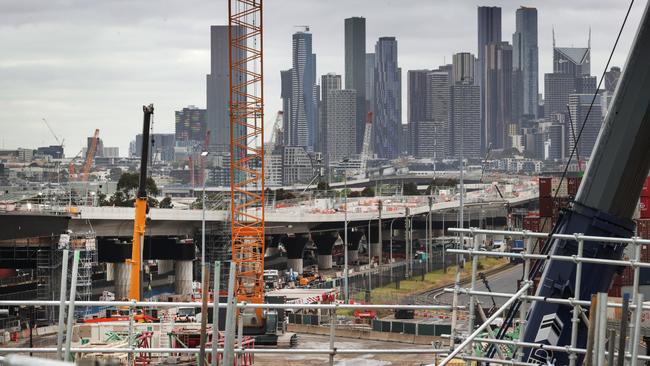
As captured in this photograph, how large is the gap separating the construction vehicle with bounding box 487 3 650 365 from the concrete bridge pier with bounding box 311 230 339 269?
9979 cm

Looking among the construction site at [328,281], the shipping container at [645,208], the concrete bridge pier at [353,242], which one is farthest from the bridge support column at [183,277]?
the shipping container at [645,208]

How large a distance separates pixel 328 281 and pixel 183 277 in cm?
1027

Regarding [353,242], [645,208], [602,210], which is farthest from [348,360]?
[353,242]

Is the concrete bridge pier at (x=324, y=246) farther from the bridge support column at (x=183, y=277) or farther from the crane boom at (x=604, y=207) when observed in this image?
the crane boom at (x=604, y=207)

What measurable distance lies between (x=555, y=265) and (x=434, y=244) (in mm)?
127194

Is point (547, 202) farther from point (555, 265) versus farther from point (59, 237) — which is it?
point (555, 265)

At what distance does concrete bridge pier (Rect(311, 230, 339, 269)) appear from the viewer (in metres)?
114

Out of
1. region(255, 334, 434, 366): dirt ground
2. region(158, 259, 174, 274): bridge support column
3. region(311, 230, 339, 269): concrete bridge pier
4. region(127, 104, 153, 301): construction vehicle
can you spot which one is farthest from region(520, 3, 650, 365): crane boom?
region(311, 230, 339, 269): concrete bridge pier

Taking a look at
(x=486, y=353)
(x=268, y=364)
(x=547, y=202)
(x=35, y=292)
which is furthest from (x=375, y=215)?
(x=486, y=353)

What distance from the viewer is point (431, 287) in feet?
265

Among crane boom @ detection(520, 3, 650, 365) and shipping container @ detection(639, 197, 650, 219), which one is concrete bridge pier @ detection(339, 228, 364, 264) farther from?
crane boom @ detection(520, 3, 650, 365)

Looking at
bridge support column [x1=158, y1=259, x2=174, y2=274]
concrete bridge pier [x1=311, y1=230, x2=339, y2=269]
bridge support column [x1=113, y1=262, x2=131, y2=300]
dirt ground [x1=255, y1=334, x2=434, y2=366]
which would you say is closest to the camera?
dirt ground [x1=255, y1=334, x2=434, y2=366]

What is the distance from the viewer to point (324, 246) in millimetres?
115125

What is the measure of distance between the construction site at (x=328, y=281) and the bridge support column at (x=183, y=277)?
0.14m
